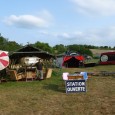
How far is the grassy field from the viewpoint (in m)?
12.5

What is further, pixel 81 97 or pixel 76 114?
pixel 81 97

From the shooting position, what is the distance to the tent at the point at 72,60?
42156mm

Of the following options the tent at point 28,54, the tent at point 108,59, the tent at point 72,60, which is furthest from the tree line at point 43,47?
the tent at point 28,54

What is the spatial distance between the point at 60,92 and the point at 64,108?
12.9 feet

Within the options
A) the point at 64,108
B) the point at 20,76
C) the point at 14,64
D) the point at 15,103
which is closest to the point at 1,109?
the point at 15,103

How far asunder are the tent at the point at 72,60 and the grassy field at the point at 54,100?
22899 mm

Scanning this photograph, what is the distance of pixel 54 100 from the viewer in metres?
14.7

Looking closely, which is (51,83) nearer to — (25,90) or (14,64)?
(25,90)

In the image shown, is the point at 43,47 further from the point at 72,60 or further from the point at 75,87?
the point at 75,87

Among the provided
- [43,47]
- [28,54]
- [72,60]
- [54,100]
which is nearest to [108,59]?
[72,60]

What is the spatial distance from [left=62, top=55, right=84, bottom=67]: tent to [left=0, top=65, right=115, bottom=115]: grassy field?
902 inches

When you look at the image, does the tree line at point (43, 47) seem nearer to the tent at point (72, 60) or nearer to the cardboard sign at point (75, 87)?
the tent at point (72, 60)

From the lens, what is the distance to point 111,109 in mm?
12539

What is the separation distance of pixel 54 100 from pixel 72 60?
28770 mm
